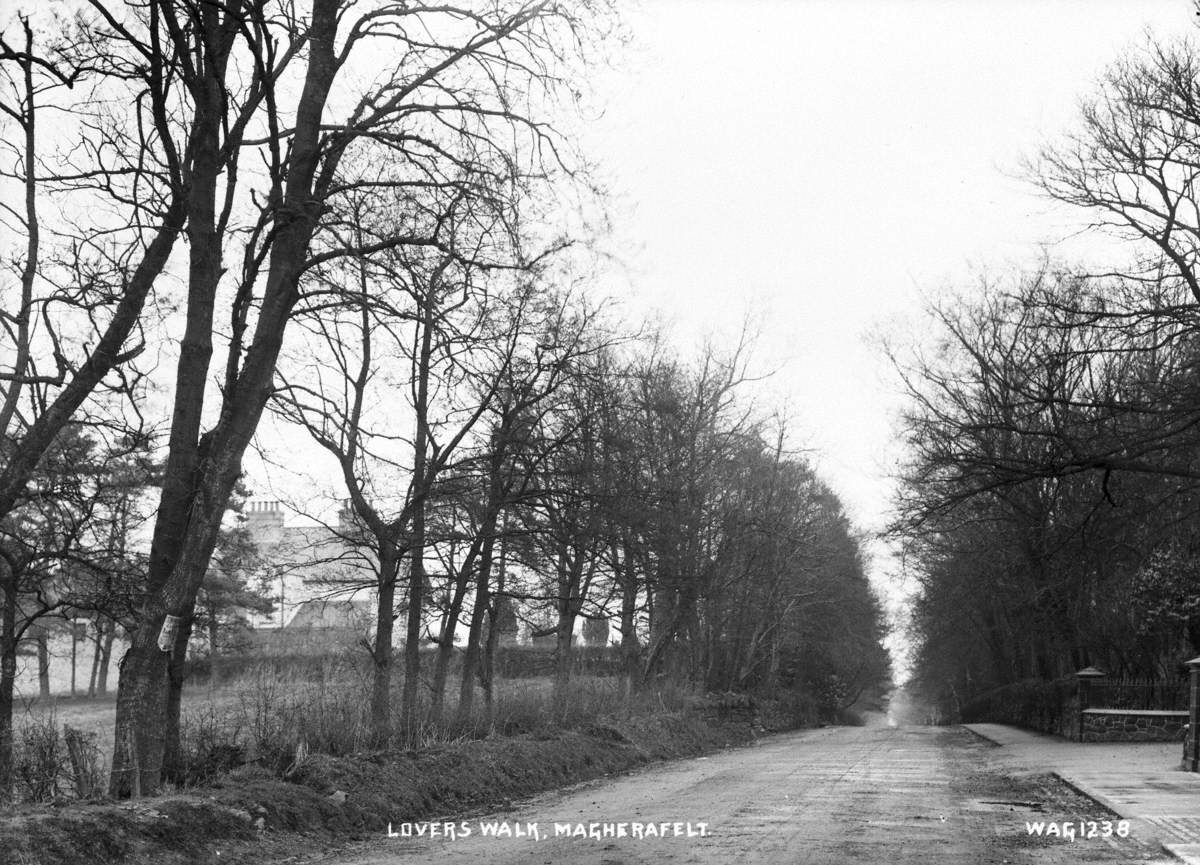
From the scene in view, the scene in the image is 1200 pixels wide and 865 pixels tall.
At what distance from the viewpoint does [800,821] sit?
10.8 metres

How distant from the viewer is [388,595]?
18.5 metres

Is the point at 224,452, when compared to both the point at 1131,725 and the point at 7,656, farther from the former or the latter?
the point at 1131,725

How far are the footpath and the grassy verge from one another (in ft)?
22.4

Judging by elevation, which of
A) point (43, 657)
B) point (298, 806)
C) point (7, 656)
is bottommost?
point (298, 806)

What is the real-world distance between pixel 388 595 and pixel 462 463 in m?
2.47

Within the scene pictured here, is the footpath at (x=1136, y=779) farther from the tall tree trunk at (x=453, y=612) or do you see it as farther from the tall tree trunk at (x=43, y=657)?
the tall tree trunk at (x=43, y=657)

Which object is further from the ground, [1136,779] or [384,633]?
[384,633]

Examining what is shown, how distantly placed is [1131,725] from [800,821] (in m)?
16.9

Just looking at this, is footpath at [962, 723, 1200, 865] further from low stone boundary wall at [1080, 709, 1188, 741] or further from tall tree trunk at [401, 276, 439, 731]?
tall tree trunk at [401, 276, 439, 731]

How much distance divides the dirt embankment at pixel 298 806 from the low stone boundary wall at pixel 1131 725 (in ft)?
41.9

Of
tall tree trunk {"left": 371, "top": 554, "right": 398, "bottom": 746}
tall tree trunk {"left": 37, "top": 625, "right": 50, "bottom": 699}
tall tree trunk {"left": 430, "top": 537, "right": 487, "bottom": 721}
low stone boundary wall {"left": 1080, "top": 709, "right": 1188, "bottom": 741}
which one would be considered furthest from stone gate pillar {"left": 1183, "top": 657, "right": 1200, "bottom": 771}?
tall tree trunk {"left": 37, "top": 625, "right": 50, "bottom": 699}

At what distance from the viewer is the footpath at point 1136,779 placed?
33.2 ft

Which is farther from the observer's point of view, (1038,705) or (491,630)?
(1038,705)

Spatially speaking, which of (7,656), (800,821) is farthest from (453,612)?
(800,821)
